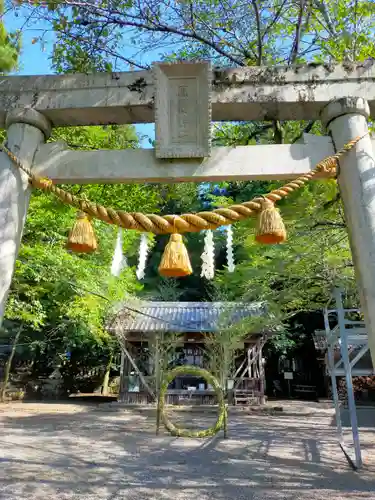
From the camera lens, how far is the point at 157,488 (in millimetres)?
5016

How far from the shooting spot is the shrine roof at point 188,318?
50.5 feet

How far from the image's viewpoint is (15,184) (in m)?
2.83

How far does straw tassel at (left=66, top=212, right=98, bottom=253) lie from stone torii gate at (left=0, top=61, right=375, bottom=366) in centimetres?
33

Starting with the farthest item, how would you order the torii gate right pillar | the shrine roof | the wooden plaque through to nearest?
the shrine roof
the wooden plaque
the torii gate right pillar

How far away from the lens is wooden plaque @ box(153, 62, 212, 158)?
2850 mm

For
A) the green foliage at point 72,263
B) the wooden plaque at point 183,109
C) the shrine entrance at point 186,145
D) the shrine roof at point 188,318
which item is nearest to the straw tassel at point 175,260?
the shrine entrance at point 186,145

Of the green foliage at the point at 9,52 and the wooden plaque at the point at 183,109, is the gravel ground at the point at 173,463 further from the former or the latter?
the green foliage at the point at 9,52

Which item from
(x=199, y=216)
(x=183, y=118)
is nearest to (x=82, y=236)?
(x=199, y=216)

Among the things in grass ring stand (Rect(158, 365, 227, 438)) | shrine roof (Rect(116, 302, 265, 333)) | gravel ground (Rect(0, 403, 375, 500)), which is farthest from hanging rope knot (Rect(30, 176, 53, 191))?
shrine roof (Rect(116, 302, 265, 333))

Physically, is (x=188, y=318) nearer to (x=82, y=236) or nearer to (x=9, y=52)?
(x=9, y=52)

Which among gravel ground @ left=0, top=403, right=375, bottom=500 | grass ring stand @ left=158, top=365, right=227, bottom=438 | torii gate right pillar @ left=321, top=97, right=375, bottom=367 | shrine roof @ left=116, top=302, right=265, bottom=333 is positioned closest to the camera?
torii gate right pillar @ left=321, top=97, right=375, bottom=367

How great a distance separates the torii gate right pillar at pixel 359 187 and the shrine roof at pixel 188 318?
12022mm

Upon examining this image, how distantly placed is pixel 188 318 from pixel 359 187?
14.4 m

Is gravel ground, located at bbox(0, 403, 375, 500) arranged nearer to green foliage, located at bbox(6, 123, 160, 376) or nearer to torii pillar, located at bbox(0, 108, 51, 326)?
green foliage, located at bbox(6, 123, 160, 376)
